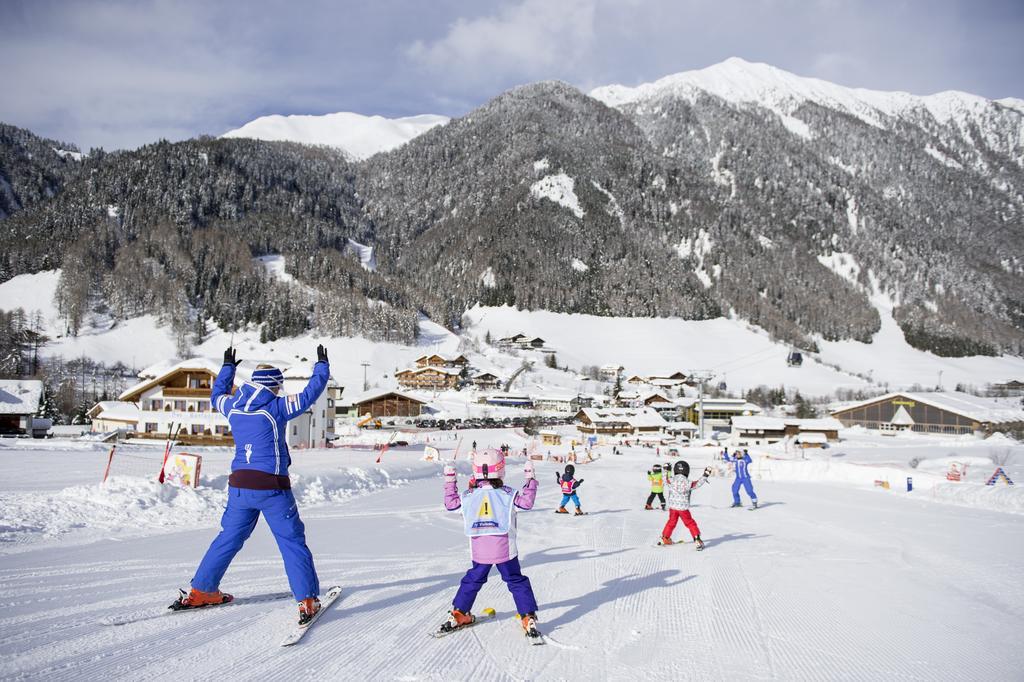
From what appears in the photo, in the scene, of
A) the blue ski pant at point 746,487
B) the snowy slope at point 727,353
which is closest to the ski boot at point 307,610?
the blue ski pant at point 746,487

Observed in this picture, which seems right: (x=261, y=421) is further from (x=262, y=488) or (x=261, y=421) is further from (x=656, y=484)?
(x=656, y=484)

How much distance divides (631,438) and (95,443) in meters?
45.4

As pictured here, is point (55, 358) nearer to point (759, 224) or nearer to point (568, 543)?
point (568, 543)

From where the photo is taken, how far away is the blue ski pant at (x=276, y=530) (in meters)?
4.57

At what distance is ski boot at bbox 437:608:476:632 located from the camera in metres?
4.54

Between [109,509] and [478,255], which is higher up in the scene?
[478,255]

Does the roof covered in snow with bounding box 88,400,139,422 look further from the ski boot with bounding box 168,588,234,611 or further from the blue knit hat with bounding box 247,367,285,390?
the blue knit hat with bounding box 247,367,285,390

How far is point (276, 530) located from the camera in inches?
181

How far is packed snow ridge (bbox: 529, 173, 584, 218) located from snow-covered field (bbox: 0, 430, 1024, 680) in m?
178

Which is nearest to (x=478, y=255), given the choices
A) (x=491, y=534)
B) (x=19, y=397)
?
(x=19, y=397)

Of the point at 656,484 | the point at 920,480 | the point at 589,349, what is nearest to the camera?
the point at 656,484

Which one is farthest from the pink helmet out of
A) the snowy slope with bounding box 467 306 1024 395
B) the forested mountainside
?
the forested mountainside

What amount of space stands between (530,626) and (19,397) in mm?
49565

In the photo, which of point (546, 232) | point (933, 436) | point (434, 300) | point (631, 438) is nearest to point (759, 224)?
point (546, 232)
